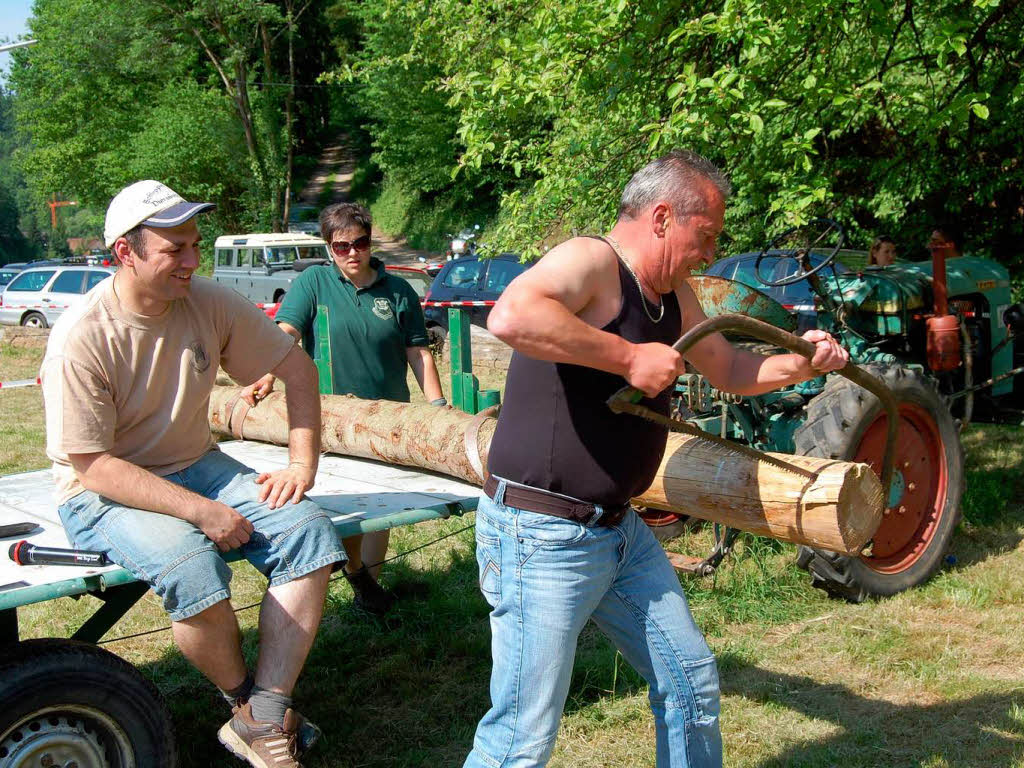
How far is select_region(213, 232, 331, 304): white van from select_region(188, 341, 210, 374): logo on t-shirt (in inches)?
639

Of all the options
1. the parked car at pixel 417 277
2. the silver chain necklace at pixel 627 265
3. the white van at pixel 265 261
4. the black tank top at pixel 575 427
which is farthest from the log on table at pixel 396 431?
the white van at pixel 265 261

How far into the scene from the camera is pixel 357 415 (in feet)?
14.6

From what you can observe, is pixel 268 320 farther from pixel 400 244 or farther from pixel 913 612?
pixel 400 244

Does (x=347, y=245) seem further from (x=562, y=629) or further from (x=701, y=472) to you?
(x=562, y=629)

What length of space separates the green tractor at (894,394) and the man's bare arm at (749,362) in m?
1.94

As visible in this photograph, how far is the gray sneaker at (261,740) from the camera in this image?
271 cm

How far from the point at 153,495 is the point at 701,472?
183 centimetres

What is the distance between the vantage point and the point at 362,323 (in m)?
4.55

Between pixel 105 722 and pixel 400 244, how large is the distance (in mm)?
35020

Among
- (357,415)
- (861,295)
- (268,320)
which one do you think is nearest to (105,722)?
(268,320)

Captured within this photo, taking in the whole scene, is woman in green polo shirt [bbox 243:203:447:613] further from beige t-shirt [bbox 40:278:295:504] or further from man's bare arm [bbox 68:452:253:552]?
man's bare arm [bbox 68:452:253:552]

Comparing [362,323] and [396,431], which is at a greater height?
[362,323]

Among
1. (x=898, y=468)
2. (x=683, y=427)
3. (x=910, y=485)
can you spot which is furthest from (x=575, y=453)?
(x=910, y=485)

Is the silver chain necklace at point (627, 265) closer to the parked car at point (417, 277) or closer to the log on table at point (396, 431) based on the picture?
the log on table at point (396, 431)
